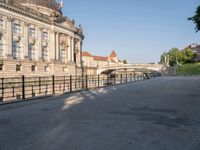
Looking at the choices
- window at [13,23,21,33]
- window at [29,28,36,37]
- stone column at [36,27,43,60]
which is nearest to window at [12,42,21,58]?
window at [13,23,21,33]

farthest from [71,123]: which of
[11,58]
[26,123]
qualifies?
[11,58]

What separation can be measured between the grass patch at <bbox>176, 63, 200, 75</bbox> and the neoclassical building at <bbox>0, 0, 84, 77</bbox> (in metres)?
32.8

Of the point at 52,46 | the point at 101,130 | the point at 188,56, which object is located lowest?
the point at 101,130

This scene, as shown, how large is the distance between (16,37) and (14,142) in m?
Result: 41.6

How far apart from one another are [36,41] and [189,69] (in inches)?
1808

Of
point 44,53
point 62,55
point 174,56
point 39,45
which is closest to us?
point 39,45

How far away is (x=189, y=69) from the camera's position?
222ft

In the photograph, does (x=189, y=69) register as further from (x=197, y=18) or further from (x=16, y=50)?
(x=197, y=18)

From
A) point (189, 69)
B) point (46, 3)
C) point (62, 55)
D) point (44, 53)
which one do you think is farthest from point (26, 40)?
point (189, 69)

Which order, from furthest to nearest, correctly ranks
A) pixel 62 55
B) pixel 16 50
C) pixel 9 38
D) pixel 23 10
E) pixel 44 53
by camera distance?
pixel 62 55, pixel 44 53, pixel 23 10, pixel 16 50, pixel 9 38

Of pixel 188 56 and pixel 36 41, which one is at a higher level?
pixel 36 41

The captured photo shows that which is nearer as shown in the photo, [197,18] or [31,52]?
[197,18]

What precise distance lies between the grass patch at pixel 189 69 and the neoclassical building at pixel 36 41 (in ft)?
108

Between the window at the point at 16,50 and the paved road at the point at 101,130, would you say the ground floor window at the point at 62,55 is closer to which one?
the window at the point at 16,50
